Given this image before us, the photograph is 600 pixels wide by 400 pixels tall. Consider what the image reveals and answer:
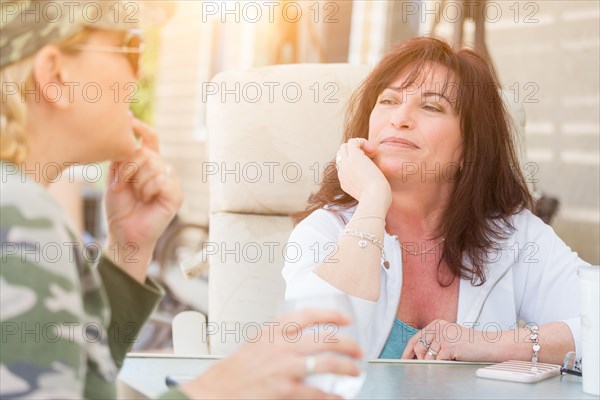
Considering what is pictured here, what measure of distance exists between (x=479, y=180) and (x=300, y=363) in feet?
4.76

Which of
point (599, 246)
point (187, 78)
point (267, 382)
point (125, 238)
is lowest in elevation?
point (267, 382)

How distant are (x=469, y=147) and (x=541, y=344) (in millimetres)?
598

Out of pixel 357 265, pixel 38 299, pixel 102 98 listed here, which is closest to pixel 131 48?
pixel 102 98

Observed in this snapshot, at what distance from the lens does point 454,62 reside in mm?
2109

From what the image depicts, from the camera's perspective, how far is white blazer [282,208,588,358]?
183 centimetres

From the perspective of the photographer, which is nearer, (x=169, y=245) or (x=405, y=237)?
(x=405, y=237)

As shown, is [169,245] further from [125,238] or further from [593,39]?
[125,238]

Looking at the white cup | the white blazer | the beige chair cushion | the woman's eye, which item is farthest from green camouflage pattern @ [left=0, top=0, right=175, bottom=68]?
the beige chair cushion

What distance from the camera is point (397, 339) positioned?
1.84 meters

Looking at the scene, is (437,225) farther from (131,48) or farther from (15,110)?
(15,110)

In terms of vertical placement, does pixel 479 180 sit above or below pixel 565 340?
above

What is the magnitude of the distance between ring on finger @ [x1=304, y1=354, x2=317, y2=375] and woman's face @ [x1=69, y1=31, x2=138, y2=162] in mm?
272

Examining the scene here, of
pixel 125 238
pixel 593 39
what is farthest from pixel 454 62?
pixel 125 238

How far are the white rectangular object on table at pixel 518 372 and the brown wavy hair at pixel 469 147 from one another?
689 millimetres
